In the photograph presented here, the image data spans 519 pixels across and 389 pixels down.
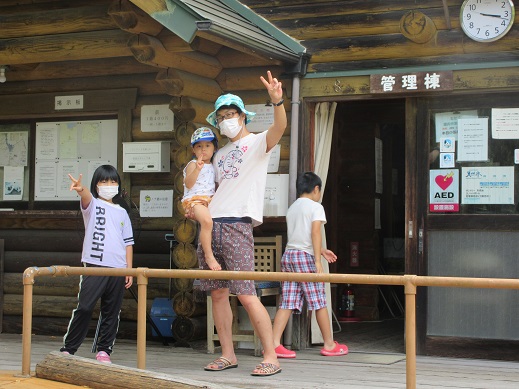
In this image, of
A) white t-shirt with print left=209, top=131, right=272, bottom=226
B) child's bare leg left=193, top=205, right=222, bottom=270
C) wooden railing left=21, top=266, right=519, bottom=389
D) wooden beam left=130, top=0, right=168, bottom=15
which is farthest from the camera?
wooden beam left=130, top=0, right=168, bottom=15

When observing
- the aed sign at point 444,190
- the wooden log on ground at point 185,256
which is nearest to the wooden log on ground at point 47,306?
the wooden log on ground at point 185,256

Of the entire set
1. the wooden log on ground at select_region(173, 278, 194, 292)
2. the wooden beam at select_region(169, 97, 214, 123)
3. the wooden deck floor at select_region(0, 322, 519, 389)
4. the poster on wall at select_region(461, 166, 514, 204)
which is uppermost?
the wooden beam at select_region(169, 97, 214, 123)

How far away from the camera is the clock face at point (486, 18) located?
7512mm

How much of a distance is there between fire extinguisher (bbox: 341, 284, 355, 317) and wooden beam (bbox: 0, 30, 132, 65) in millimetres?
4653

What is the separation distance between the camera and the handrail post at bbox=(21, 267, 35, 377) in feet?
20.8

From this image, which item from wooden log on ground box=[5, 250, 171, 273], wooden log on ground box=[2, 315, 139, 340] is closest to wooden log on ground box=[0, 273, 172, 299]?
wooden log on ground box=[5, 250, 171, 273]

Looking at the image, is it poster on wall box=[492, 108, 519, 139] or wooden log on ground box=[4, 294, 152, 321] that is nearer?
poster on wall box=[492, 108, 519, 139]

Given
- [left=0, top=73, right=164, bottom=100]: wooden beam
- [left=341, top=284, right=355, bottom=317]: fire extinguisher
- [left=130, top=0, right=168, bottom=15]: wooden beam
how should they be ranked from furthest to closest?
1. [left=341, top=284, right=355, bottom=317]: fire extinguisher
2. [left=0, top=73, right=164, bottom=100]: wooden beam
3. [left=130, top=0, right=168, bottom=15]: wooden beam

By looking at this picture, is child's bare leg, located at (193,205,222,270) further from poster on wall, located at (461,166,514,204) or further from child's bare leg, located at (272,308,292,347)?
poster on wall, located at (461,166,514,204)

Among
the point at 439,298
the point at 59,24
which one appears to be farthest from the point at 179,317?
the point at 59,24

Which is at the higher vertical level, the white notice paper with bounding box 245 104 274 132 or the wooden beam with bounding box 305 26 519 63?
the wooden beam with bounding box 305 26 519 63

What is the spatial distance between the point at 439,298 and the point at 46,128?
15.1ft

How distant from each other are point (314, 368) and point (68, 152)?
13.0ft

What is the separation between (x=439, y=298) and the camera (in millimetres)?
7832
